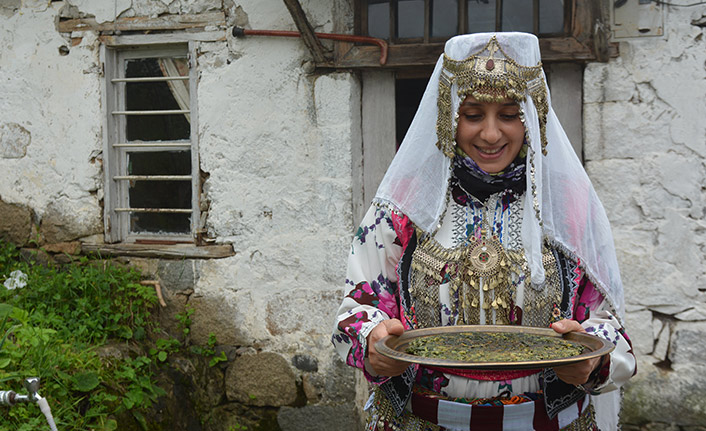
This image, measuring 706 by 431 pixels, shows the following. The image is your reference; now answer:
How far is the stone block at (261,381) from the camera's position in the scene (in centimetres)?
434

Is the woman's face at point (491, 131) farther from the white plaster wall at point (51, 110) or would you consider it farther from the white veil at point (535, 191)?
the white plaster wall at point (51, 110)

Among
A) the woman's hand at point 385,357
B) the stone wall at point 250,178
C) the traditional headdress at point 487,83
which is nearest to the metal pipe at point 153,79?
the stone wall at point 250,178

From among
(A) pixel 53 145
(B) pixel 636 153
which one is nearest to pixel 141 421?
(A) pixel 53 145

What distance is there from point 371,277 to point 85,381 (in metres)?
2.16

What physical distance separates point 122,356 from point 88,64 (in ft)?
6.25

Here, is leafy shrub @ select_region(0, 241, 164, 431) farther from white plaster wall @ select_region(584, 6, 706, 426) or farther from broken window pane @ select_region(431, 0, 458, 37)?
white plaster wall @ select_region(584, 6, 706, 426)

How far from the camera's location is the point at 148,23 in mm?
4445

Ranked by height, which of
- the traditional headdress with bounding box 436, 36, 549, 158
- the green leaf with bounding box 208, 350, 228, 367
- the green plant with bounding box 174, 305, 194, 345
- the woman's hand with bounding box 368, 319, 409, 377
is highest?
the traditional headdress with bounding box 436, 36, 549, 158

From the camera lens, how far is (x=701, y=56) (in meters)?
3.67

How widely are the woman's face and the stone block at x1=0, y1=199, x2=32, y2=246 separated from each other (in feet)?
12.2

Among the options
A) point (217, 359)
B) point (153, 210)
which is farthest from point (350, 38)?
point (217, 359)

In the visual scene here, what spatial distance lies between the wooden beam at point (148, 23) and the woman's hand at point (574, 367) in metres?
3.20

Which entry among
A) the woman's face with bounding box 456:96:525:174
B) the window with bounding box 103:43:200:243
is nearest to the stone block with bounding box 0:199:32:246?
the window with bounding box 103:43:200:243

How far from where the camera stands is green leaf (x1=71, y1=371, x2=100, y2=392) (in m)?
3.51
